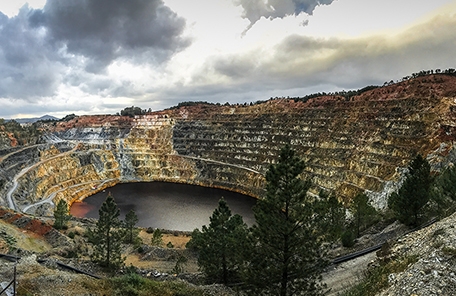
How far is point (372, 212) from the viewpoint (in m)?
37.7

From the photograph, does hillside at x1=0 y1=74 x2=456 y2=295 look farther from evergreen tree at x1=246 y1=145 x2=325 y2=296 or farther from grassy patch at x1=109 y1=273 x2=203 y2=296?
evergreen tree at x1=246 y1=145 x2=325 y2=296

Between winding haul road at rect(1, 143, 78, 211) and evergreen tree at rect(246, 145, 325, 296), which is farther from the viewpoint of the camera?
winding haul road at rect(1, 143, 78, 211)

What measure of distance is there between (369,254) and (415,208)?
27.3 ft

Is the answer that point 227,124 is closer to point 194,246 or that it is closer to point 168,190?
point 168,190

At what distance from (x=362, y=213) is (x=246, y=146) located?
183 ft

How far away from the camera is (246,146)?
9181cm

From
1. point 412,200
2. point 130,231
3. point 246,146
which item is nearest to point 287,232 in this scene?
point 412,200

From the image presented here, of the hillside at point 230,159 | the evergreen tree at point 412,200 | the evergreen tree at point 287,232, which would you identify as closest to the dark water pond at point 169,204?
the hillside at point 230,159

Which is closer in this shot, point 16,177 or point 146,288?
point 146,288

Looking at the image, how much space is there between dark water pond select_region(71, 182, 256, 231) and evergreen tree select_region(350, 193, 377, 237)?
21434mm

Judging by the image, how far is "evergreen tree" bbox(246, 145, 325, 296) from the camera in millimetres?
16703

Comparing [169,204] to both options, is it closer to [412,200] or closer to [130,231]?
[130,231]

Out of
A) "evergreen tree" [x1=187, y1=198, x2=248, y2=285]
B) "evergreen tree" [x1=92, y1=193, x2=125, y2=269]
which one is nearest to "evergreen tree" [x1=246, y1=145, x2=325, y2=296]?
"evergreen tree" [x1=187, y1=198, x2=248, y2=285]

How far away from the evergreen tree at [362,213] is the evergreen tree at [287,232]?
883 inches
